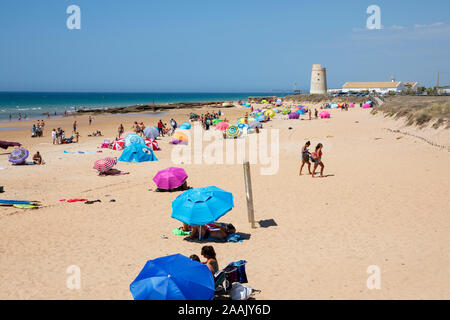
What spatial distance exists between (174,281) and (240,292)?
3.96ft

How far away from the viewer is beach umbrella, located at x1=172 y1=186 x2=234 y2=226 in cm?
772

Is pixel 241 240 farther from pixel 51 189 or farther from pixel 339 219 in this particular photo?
pixel 51 189

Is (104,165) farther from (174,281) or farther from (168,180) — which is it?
(174,281)

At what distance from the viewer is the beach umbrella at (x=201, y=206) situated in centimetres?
772

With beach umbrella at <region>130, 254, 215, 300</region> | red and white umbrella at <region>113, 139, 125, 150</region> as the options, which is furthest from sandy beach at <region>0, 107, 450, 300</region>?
red and white umbrella at <region>113, 139, 125, 150</region>

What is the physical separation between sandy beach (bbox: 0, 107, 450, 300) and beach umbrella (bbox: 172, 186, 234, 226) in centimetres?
59

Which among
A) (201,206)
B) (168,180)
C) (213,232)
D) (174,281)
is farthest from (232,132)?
(174,281)

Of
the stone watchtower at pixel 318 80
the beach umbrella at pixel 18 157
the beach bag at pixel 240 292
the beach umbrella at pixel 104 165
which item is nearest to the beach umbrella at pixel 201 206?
the beach bag at pixel 240 292

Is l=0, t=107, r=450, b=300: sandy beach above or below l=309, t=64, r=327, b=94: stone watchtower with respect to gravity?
below

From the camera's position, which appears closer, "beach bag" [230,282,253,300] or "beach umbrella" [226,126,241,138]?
"beach bag" [230,282,253,300]

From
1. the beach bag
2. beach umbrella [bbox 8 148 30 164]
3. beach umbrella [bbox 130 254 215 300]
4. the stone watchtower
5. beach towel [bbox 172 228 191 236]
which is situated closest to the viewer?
beach umbrella [bbox 130 254 215 300]

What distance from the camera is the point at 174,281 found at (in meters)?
4.90

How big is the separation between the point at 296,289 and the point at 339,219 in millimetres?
3425

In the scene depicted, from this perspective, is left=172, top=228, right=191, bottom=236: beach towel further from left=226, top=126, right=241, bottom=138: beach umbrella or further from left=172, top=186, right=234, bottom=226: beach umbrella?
left=226, top=126, right=241, bottom=138: beach umbrella
